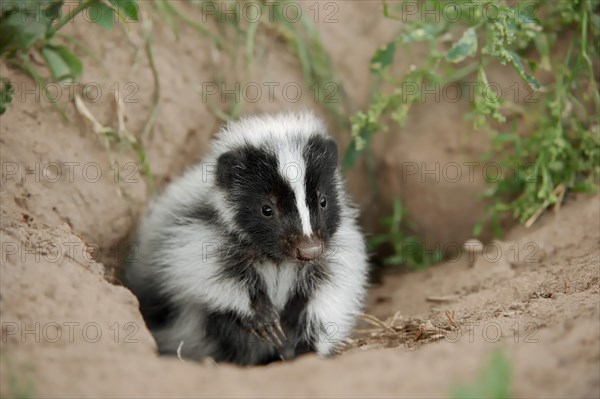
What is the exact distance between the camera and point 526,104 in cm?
665

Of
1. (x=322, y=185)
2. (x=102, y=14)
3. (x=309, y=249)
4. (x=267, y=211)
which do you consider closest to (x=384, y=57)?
(x=322, y=185)

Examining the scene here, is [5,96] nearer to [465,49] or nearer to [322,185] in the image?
[322,185]

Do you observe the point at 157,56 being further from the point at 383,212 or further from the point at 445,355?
the point at 445,355

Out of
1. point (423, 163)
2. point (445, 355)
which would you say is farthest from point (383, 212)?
point (445, 355)

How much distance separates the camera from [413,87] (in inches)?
258

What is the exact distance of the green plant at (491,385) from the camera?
3014 millimetres

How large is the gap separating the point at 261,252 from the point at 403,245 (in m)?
2.48

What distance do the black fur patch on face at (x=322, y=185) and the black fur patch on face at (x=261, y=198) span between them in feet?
0.48

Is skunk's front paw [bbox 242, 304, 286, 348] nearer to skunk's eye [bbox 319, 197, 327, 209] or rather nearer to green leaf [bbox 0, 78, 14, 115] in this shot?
skunk's eye [bbox 319, 197, 327, 209]

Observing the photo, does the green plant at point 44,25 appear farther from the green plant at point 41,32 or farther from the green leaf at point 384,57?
the green leaf at point 384,57

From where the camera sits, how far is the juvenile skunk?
4.90m

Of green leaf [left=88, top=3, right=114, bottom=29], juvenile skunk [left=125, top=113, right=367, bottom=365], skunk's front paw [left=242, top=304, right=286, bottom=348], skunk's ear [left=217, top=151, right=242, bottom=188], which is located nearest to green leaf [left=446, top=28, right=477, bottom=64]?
juvenile skunk [left=125, top=113, right=367, bottom=365]

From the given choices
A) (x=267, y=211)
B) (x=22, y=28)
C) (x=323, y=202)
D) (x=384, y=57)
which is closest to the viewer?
(x=22, y=28)

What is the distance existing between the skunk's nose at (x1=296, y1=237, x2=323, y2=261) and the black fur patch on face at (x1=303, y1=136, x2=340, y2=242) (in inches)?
3.9
